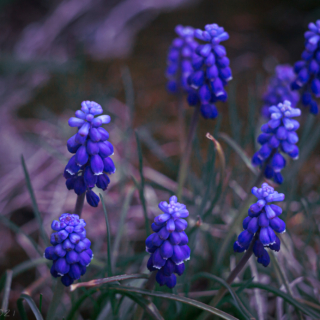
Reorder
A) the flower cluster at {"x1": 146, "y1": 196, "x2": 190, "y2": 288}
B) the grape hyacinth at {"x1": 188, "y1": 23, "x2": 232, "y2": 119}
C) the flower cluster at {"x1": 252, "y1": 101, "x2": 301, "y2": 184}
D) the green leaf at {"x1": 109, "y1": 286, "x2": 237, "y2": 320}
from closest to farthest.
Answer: the flower cluster at {"x1": 146, "y1": 196, "x2": 190, "y2": 288} → the green leaf at {"x1": 109, "y1": 286, "x2": 237, "y2": 320} → the flower cluster at {"x1": 252, "y1": 101, "x2": 301, "y2": 184} → the grape hyacinth at {"x1": 188, "y1": 23, "x2": 232, "y2": 119}

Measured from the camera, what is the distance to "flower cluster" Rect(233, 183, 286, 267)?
142cm

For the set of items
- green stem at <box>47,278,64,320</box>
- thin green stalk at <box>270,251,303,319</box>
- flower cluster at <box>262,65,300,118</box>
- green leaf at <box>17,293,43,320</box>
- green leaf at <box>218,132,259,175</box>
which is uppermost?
flower cluster at <box>262,65,300,118</box>

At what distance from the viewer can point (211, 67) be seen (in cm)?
192

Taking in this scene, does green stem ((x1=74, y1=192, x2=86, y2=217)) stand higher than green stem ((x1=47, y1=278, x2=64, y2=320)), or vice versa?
green stem ((x1=74, y1=192, x2=86, y2=217))

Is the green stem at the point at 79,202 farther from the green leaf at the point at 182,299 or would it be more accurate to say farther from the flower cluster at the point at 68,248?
the green leaf at the point at 182,299

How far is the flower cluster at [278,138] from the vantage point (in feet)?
5.66

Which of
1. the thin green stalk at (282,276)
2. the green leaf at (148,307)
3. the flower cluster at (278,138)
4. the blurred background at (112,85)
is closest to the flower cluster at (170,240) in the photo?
the green leaf at (148,307)

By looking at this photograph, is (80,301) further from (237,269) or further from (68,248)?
(237,269)

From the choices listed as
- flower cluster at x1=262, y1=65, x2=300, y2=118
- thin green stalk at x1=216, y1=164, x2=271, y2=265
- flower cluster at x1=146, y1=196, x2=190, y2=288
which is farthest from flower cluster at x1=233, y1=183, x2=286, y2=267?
flower cluster at x1=262, y1=65, x2=300, y2=118

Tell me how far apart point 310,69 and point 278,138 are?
66cm

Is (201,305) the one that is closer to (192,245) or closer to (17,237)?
(192,245)

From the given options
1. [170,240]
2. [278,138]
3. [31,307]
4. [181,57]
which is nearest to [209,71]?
[278,138]

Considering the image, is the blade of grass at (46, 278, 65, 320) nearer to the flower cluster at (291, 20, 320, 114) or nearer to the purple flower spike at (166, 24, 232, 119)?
the purple flower spike at (166, 24, 232, 119)

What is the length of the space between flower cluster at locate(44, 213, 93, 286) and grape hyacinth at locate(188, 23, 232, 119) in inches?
39.3
